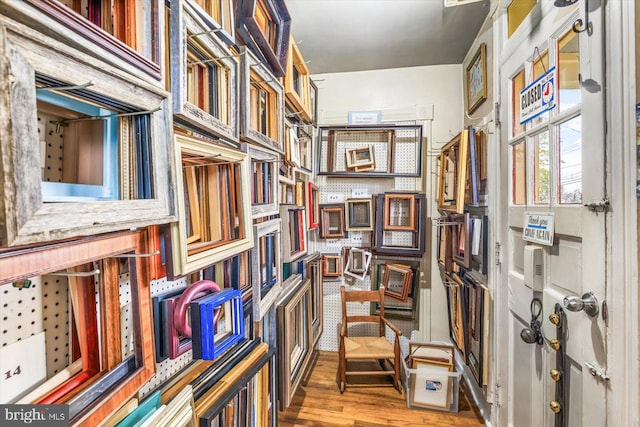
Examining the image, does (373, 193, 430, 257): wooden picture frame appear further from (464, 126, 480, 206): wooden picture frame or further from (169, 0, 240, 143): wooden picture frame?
(169, 0, 240, 143): wooden picture frame

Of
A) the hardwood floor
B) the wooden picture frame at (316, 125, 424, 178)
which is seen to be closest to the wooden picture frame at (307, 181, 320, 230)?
the wooden picture frame at (316, 125, 424, 178)

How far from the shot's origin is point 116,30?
69 cm

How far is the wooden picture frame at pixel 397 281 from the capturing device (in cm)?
263

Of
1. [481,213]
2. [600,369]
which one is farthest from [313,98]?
[600,369]

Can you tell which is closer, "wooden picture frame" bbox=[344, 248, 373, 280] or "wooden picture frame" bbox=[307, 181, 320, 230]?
"wooden picture frame" bbox=[307, 181, 320, 230]

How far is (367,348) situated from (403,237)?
103 centimetres

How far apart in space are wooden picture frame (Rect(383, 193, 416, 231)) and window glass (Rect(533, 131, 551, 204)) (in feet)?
4.06

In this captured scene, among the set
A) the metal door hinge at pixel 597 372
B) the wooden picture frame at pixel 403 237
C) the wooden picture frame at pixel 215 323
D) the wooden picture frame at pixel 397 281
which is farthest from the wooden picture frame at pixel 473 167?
the wooden picture frame at pixel 215 323

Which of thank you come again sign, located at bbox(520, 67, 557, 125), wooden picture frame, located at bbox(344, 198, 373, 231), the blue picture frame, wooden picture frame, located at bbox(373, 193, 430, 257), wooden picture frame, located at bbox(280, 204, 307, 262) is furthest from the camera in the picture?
wooden picture frame, located at bbox(344, 198, 373, 231)

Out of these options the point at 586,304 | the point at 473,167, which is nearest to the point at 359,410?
the point at 586,304

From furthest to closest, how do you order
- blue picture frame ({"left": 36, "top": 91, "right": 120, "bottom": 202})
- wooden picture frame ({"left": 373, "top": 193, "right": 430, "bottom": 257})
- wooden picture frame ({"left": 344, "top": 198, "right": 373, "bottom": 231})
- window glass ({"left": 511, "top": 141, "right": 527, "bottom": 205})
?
1. wooden picture frame ({"left": 344, "top": 198, "right": 373, "bottom": 231})
2. wooden picture frame ({"left": 373, "top": 193, "right": 430, "bottom": 257})
3. window glass ({"left": 511, "top": 141, "right": 527, "bottom": 205})
4. blue picture frame ({"left": 36, "top": 91, "right": 120, "bottom": 202})

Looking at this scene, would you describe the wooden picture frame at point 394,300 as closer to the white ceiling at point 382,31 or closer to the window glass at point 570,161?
the window glass at point 570,161

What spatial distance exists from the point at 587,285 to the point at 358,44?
2.19 meters

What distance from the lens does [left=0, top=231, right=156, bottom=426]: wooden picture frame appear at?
1.67 ft
